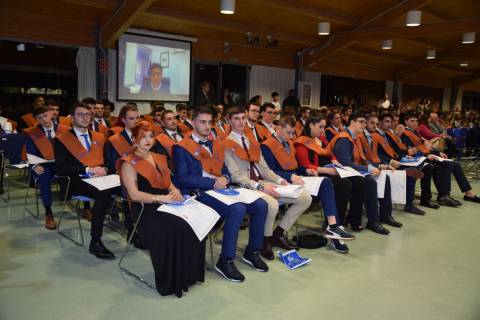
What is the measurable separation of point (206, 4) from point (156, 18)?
1.08 metres

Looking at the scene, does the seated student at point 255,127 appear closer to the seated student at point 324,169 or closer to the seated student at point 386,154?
the seated student at point 324,169

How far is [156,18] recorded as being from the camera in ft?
28.6

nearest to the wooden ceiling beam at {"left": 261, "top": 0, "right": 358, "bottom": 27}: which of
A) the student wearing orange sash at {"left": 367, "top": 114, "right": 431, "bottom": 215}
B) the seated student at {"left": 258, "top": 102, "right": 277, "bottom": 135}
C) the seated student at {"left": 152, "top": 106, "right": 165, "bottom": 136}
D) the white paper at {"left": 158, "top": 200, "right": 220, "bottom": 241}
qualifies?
the seated student at {"left": 258, "top": 102, "right": 277, "bottom": 135}

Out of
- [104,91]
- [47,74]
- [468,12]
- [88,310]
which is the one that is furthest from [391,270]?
[468,12]

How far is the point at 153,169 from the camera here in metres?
3.03

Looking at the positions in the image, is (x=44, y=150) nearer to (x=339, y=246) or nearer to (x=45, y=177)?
(x=45, y=177)

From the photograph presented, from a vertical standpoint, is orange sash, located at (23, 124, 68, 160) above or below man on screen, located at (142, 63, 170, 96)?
below

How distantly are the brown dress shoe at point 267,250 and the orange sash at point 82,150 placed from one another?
1709mm

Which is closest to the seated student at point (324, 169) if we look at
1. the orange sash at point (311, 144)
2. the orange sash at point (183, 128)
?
the orange sash at point (311, 144)

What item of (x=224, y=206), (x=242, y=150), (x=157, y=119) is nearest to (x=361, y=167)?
(x=242, y=150)

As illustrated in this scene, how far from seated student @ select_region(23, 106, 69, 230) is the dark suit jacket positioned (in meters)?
1.31

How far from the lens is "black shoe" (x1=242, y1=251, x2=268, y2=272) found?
10.6 feet

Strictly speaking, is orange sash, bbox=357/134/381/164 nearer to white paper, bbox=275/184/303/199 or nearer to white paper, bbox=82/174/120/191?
white paper, bbox=275/184/303/199

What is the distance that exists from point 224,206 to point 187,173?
0.45 metres
